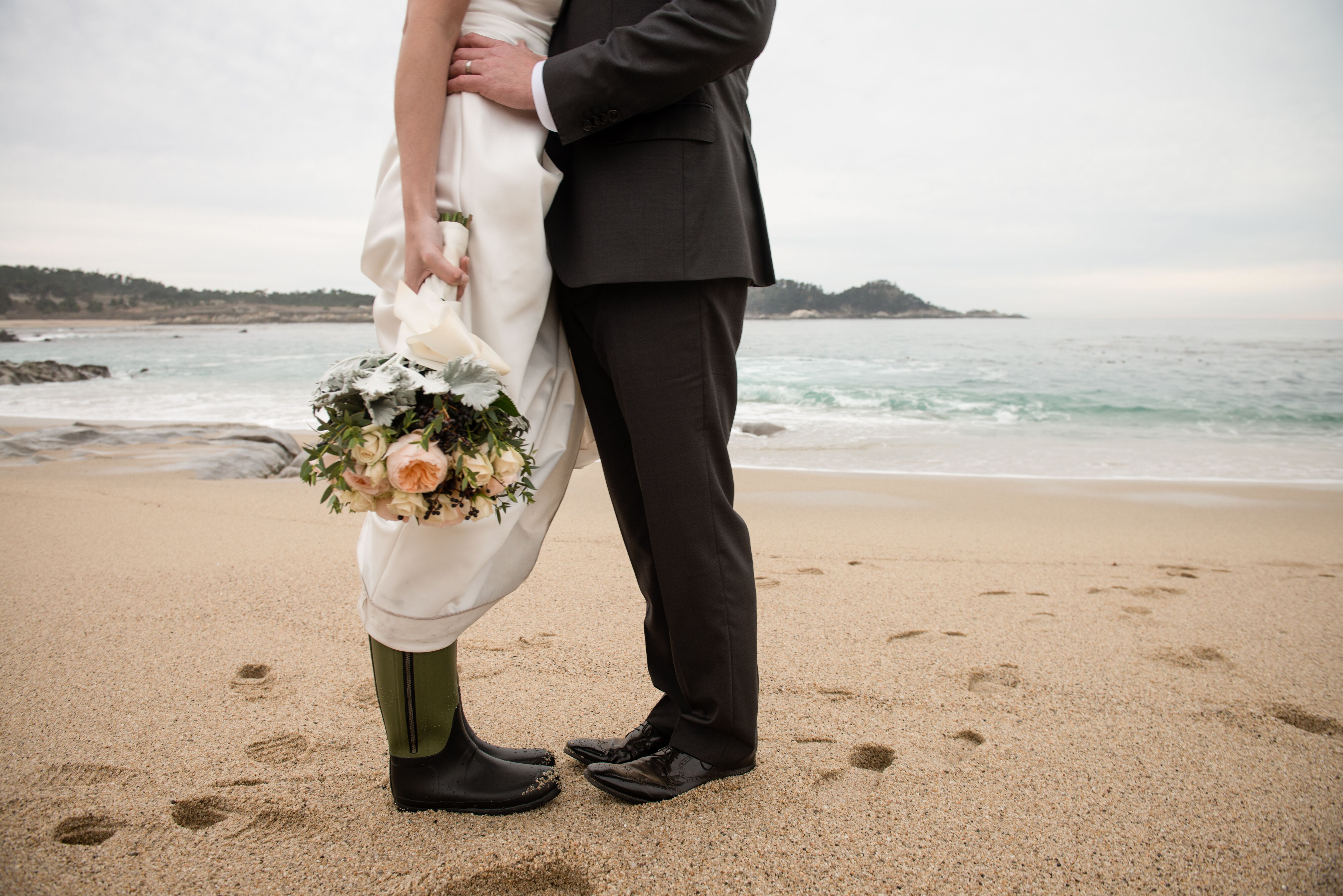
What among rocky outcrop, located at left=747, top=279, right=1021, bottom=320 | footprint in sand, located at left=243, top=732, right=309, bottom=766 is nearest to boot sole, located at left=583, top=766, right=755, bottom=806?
footprint in sand, located at left=243, top=732, right=309, bottom=766

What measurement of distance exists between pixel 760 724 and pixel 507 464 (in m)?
1.04

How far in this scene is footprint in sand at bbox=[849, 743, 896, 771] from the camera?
156 cm

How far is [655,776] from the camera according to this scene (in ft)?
4.65

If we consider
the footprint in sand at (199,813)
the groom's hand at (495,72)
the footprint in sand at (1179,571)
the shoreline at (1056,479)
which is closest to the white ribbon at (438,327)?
the groom's hand at (495,72)

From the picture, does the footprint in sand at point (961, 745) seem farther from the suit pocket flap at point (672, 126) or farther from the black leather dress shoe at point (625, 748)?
the suit pocket flap at point (672, 126)

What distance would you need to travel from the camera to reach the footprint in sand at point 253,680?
6.05 feet

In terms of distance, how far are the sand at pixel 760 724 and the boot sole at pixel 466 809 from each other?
15 millimetres

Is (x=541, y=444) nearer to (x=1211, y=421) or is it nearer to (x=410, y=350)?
(x=410, y=350)

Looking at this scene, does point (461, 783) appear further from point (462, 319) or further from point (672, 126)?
point (672, 126)

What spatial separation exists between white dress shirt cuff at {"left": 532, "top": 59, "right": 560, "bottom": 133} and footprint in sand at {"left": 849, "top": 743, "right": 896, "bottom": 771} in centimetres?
139

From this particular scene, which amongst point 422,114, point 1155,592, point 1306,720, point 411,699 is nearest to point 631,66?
point 422,114

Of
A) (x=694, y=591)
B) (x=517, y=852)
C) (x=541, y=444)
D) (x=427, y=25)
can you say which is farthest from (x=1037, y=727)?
(x=427, y=25)

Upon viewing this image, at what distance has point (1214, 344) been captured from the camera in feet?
75.0

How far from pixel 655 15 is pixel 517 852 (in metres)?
1.41
